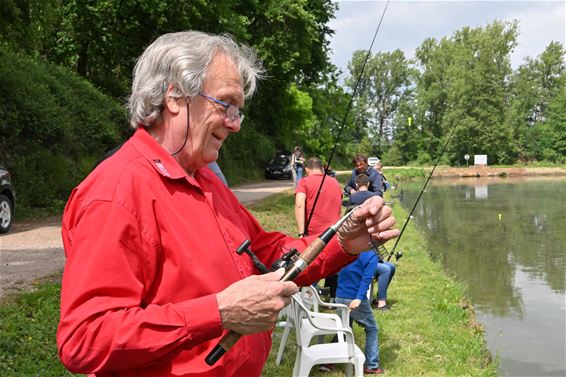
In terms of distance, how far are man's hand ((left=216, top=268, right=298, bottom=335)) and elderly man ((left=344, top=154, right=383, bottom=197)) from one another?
6.86 metres

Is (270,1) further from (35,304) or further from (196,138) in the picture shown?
(196,138)

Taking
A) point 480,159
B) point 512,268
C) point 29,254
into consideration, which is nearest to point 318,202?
point 29,254

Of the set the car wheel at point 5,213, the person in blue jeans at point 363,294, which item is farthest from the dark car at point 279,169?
the person in blue jeans at point 363,294

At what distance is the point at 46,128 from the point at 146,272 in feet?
48.2

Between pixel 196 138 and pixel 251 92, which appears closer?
pixel 196 138

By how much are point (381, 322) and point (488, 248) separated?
10.1 meters

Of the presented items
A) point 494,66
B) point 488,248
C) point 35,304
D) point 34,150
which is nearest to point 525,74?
point 494,66

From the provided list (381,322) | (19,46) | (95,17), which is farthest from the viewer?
(95,17)

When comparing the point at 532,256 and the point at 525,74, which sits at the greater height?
the point at 525,74

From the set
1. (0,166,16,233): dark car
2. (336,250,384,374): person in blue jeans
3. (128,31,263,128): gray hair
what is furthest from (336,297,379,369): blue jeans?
(0,166,16,233): dark car

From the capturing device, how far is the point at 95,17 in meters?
21.5

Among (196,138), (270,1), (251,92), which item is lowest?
(196,138)

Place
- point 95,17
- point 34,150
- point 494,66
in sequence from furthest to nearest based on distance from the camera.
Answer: point 494,66, point 95,17, point 34,150

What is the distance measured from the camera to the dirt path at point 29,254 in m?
7.39
